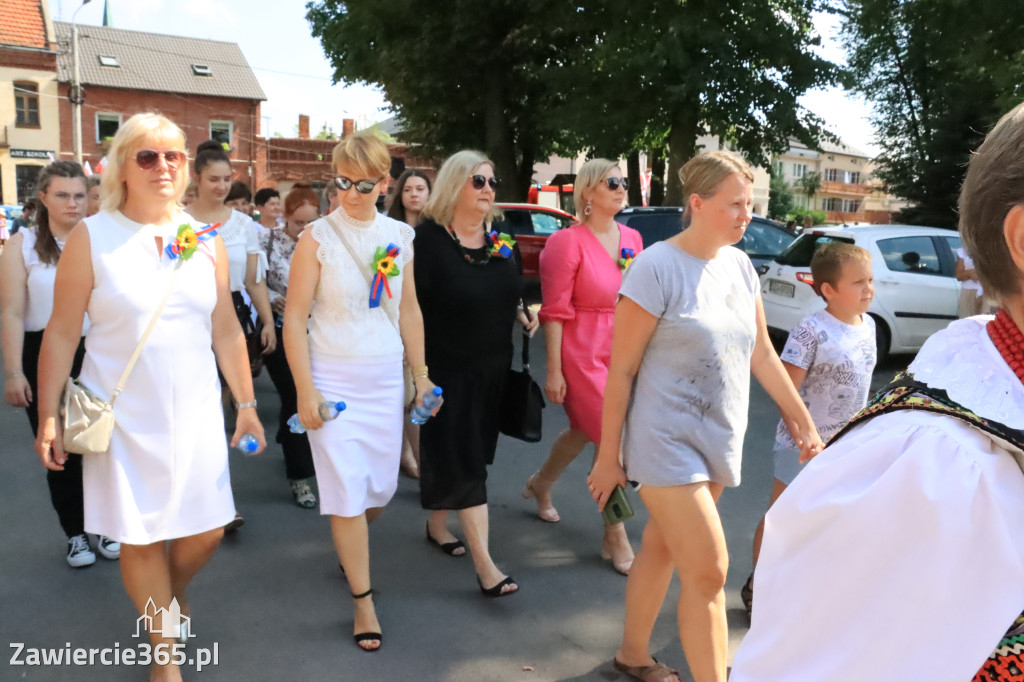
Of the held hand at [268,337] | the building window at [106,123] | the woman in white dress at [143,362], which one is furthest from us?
the building window at [106,123]

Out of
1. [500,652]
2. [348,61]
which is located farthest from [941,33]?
[500,652]

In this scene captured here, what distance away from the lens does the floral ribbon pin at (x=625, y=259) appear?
4461mm

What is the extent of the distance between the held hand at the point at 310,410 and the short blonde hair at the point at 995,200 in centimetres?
270

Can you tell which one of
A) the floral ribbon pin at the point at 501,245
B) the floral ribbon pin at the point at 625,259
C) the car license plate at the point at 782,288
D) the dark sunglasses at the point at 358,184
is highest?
the dark sunglasses at the point at 358,184

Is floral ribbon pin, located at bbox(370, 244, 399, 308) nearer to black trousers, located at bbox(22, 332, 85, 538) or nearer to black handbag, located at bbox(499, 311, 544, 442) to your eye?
black handbag, located at bbox(499, 311, 544, 442)

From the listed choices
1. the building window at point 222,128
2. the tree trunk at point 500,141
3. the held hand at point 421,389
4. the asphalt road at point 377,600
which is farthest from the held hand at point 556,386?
the building window at point 222,128

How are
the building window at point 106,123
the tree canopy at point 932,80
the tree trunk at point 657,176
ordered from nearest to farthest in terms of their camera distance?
the tree canopy at point 932,80
the tree trunk at point 657,176
the building window at point 106,123

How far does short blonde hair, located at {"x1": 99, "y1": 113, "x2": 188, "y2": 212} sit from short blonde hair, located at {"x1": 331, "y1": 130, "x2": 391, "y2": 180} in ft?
2.37

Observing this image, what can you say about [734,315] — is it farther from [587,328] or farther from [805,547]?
[805,547]

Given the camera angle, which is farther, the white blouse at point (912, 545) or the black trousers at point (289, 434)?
the black trousers at point (289, 434)

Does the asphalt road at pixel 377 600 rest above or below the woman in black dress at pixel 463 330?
below

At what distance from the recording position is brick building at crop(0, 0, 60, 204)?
124 ft

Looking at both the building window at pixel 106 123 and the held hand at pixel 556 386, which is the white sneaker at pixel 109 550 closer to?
the held hand at pixel 556 386

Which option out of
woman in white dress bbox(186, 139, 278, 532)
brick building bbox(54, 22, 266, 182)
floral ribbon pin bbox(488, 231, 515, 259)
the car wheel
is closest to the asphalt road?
woman in white dress bbox(186, 139, 278, 532)
